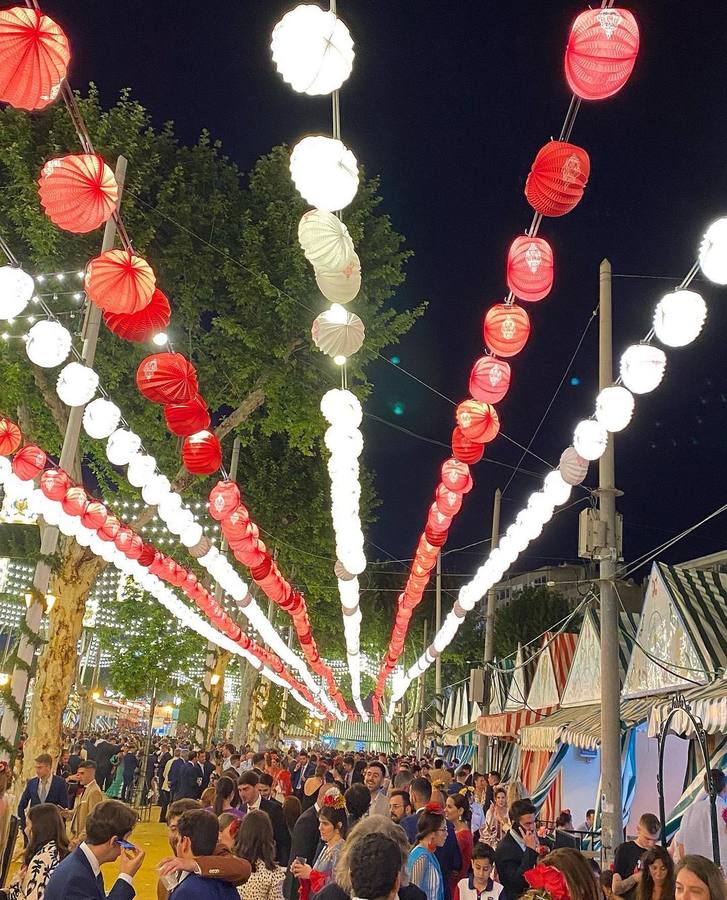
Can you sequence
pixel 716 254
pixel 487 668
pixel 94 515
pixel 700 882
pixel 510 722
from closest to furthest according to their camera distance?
pixel 700 882, pixel 716 254, pixel 94 515, pixel 510 722, pixel 487 668

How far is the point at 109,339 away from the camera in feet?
52.9

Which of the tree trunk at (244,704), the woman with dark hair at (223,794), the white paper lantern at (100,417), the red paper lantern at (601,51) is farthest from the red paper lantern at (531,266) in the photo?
the tree trunk at (244,704)

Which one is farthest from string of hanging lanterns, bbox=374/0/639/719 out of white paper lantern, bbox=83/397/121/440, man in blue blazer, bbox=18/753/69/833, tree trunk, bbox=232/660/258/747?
tree trunk, bbox=232/660/258/747

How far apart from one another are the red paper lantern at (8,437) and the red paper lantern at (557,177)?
786cm

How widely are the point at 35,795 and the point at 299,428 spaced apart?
10.3m

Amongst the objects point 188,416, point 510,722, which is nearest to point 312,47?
point 188,416

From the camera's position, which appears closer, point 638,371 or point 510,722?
point 638,371

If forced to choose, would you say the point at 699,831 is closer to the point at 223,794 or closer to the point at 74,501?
the point at 223,794

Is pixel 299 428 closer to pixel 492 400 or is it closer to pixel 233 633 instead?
pixel 233 633

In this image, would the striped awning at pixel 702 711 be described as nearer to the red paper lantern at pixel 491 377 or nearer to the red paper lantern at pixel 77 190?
the red paper lantern at pixel 491 377

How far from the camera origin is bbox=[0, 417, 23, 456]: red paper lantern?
1093 centimetres

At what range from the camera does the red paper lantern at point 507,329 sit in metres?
8.01

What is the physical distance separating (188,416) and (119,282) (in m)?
2.13

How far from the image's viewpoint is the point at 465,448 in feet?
33.3
